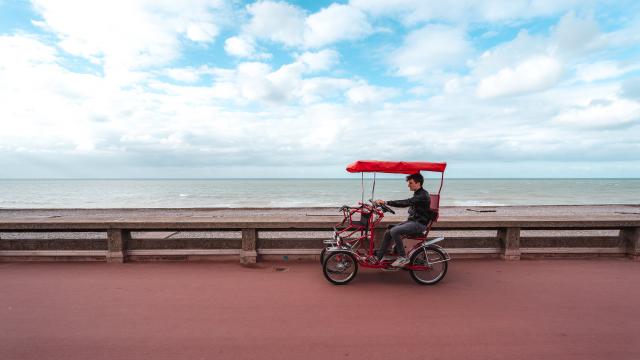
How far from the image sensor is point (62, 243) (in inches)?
243

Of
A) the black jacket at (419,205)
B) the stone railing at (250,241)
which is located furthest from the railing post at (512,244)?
the black jacket at (419,205)

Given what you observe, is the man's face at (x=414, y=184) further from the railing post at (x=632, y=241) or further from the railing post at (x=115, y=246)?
the railing post at (x=115, y=246)

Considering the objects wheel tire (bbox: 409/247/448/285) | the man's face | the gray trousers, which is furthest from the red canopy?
wheel tire (bbox: 409/247/448/285)

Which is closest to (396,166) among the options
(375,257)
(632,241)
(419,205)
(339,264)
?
(419,205)

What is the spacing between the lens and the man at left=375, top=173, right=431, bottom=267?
512cm

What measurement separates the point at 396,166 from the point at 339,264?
1916mm

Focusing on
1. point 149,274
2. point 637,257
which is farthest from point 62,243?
point 637,257

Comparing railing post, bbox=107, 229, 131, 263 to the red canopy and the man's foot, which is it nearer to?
the red canopy

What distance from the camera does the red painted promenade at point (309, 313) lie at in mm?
3299

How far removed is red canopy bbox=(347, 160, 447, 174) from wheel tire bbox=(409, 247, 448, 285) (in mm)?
1369

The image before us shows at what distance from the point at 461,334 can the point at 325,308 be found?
166 cm

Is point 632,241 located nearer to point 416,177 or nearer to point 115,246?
point 416,177

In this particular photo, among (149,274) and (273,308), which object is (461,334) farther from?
(149,274)

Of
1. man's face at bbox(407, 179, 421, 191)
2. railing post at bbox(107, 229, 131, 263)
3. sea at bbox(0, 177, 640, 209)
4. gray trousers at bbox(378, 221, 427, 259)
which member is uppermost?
man's face at bbox(407, 179, 421, 191)
